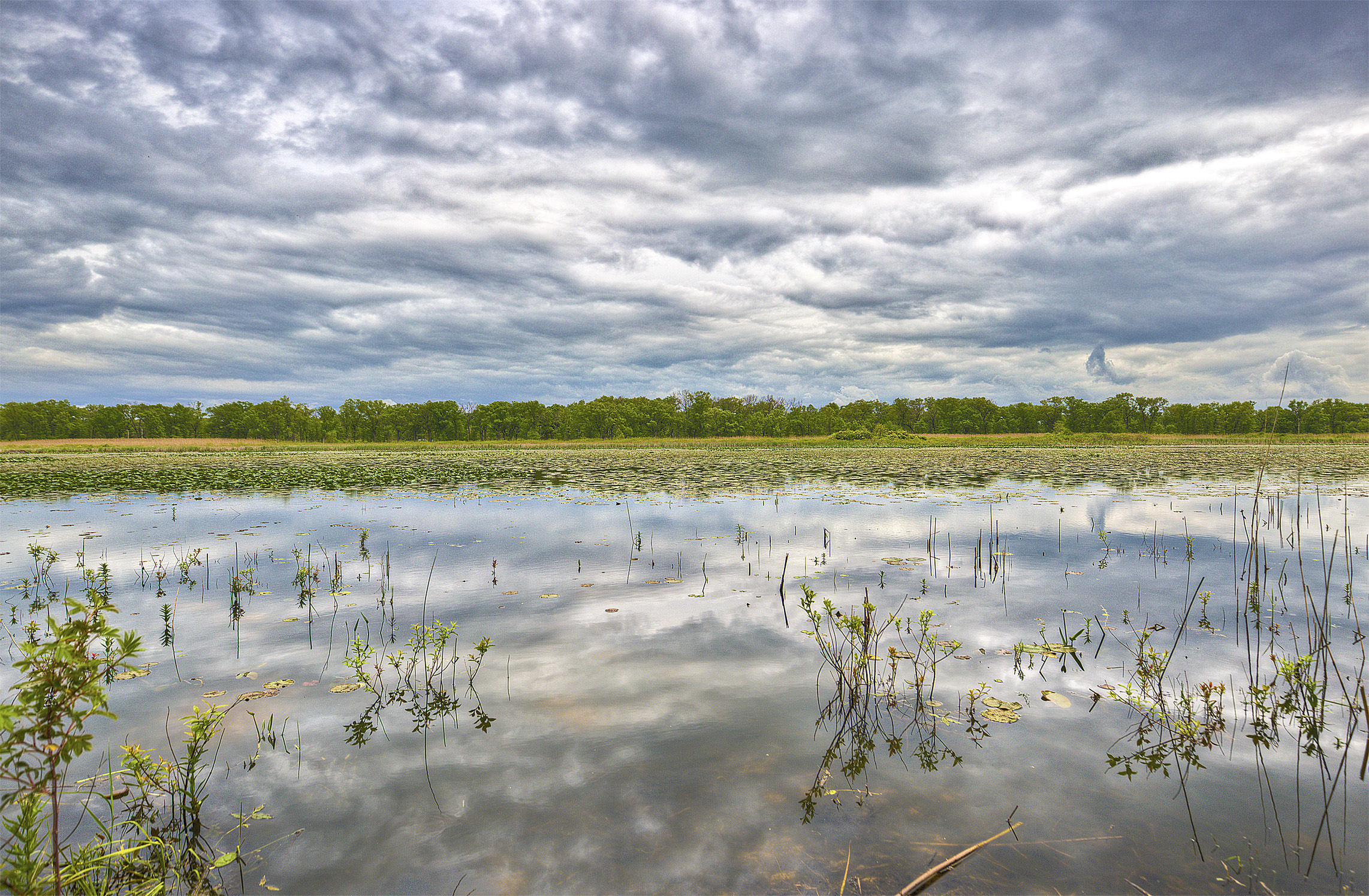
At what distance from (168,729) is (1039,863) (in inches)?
294

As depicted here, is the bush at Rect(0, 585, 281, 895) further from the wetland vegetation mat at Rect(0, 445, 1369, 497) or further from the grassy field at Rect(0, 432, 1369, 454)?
the grassy field at Rect(0, 432, 1369, 454)

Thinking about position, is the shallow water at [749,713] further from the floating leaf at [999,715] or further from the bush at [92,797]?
the bush at [92,797]

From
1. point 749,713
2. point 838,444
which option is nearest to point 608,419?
point 838,444

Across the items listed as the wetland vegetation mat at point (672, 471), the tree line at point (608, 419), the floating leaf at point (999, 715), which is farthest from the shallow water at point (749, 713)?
the tree line at point (608, 419)

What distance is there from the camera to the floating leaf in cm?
575

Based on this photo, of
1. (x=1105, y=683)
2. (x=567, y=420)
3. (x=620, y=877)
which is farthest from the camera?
(x=567, y=420)

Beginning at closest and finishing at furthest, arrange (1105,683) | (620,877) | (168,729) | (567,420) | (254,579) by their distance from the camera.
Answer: (620,877) → (168,729) → (1105,683) → (254,579) → (567,420)

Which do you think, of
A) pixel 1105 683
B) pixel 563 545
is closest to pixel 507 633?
pixel 563 545

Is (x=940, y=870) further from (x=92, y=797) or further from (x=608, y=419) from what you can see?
(x=608, y=419)

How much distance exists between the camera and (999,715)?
5836 mm

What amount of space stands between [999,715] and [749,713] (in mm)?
2435

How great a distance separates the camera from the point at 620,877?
389 cm

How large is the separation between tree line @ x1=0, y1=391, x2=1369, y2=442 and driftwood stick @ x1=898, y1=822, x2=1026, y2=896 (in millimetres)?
130168

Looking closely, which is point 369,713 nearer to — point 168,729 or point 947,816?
point 168,729
